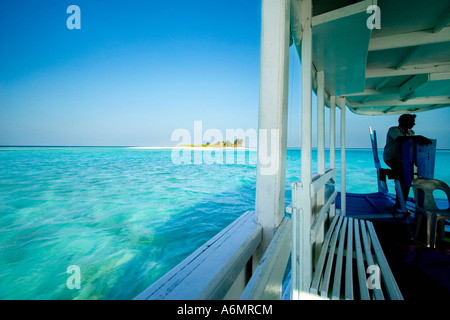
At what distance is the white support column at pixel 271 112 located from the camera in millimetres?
958

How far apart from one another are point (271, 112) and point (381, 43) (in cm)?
219

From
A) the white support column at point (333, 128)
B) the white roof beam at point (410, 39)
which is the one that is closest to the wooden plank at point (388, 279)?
the white support column at point (333, 128)

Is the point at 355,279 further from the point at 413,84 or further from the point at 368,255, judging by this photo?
the point at 413,84

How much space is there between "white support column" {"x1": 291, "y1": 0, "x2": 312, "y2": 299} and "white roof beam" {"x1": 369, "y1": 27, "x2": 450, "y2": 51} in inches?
49.4

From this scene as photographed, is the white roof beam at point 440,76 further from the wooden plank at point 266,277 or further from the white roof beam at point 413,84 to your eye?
the wooden plank at point 266,277

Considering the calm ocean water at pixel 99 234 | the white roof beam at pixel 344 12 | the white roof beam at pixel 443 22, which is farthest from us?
the calm ocean water at pixel 99 234

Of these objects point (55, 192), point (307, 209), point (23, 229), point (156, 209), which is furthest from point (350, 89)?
point (55, 192)

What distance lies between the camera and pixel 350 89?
275 cm

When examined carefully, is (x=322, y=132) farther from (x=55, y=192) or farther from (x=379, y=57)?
(x=55, y=192)

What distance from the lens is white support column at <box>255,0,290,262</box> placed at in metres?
0.96

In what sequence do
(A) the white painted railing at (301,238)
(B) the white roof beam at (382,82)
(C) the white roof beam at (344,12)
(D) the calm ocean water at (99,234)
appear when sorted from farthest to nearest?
1. (B) the white roof beam at (382,82)
2. (D) the calm ocean water at (99,234)
3. (C) the white roof beam at (344,12)
4. (A) the white painted railing at (301,238)

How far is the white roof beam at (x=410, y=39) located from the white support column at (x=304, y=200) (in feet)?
4.12
